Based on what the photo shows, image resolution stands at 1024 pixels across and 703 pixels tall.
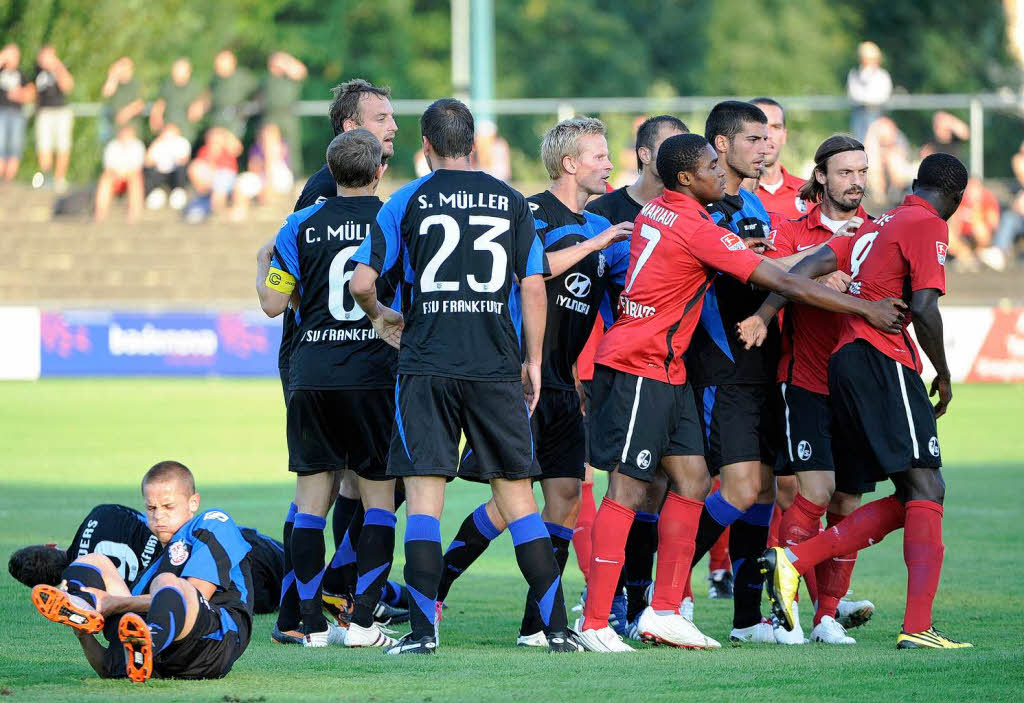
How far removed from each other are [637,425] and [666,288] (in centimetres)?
63

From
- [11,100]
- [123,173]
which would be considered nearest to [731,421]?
[123,173]

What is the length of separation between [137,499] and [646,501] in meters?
5.54

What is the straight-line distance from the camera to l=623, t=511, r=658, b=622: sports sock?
7836 mm

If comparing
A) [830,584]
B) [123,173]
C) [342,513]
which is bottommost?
[830,584]

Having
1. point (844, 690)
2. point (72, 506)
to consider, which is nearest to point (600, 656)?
point (844, 690)

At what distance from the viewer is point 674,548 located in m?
7.12

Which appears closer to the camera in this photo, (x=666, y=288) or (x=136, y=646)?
(x=136, y=646)

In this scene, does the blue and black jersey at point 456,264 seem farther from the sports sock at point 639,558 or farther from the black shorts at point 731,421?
the sports sock at point 639,558

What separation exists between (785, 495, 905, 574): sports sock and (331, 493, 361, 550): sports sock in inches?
92.0

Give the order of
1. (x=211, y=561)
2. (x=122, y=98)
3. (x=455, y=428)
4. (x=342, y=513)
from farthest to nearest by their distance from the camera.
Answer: (x=122, y=98), (x=342, y=513), (x=455, y=428), (x=211, y=561)

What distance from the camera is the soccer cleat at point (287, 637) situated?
291 inches

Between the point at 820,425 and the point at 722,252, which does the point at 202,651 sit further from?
the point at 820,425

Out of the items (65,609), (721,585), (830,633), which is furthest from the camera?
(721,585)

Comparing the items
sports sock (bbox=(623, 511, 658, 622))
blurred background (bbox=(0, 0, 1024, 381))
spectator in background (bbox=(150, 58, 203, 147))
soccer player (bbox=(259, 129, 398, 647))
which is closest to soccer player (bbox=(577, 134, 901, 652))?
sports sock (bbox=(623, 511, 658, 622))
